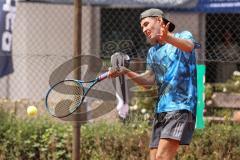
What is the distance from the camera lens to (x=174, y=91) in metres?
5.70

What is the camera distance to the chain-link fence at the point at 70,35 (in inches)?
374

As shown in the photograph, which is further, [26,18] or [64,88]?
[26,18]

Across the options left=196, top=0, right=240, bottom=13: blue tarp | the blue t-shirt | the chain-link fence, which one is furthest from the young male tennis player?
the chain-link fence

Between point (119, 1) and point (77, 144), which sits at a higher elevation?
point (119, 1)

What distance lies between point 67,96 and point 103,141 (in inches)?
39.3

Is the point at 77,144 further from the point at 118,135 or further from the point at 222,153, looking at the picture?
the point at 222,153

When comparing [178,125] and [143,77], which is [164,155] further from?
[143,77]

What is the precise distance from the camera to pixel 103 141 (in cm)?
750

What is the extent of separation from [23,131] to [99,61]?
1156 mm

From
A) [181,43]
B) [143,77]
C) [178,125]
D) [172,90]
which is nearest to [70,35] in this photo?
[143,77]

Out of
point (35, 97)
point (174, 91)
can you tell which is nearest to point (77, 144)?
point (174, 91)

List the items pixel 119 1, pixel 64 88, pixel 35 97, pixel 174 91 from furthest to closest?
1. pixel 35 97
2. pixel 119 1
3. pixel 64 88
4. pixel 174 91

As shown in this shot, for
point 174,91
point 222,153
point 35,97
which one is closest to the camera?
point 174,91

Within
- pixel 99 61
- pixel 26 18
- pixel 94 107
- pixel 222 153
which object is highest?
pixel 26 18
